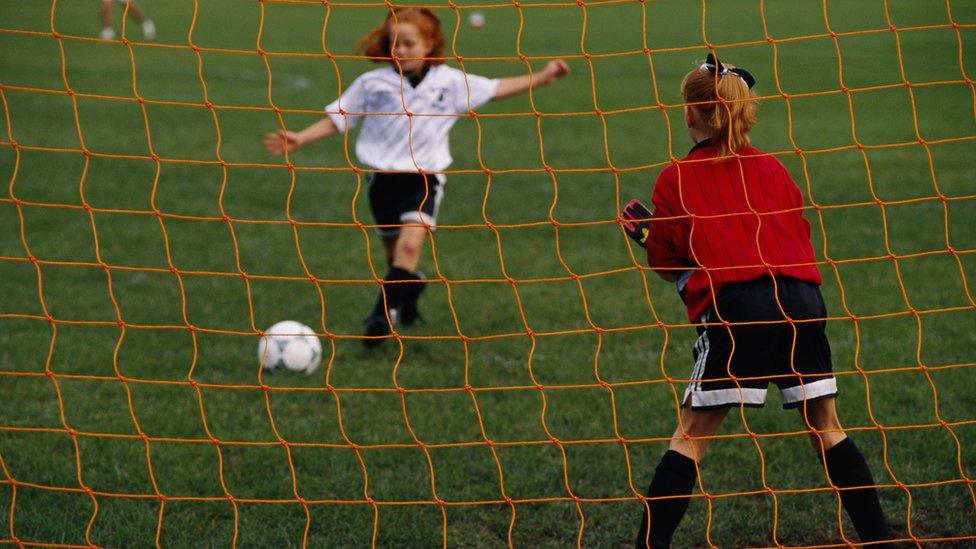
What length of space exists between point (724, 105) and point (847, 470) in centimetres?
109

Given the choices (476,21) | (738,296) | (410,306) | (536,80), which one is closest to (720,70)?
(738,296)

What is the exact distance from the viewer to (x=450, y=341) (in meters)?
5.53

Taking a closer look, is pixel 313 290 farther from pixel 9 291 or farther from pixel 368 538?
pixel 368 538

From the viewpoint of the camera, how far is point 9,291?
6.28m

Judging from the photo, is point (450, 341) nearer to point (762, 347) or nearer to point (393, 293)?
point (393, 293)

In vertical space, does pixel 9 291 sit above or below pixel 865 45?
above

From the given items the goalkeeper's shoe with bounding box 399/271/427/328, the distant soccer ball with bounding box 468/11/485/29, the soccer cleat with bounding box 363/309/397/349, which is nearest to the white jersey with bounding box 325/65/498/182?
the goalkeeper's shoe with bounding box 399/271/427/328

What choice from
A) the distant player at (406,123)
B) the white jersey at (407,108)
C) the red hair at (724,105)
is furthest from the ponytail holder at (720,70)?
the white jersey at (407,108)

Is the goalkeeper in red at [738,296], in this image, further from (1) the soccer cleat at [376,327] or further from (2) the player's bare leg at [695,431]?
(1) the soccer cleat at [376,327]

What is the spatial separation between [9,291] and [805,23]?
55.2 feet

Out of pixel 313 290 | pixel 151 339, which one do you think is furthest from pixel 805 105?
pixel 151 339

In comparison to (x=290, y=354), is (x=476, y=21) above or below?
below

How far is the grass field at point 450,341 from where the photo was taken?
3.60m

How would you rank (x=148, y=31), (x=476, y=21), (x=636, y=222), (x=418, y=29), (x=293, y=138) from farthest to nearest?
(x=476, y=21)
(x=148, y=31)
(x=418, y=29)
(x=293, y=138)
(x=636, y=222)
